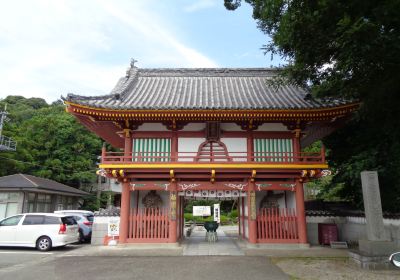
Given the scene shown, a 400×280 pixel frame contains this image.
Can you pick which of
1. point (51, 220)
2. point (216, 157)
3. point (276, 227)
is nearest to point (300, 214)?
point (276, 227)

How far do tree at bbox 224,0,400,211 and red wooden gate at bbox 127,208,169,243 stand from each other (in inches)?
324

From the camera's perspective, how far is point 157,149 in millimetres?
14219

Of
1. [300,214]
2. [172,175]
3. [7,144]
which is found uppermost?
[7,144]

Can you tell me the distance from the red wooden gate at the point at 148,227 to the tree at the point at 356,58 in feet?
27.0

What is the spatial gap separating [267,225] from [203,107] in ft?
19.5

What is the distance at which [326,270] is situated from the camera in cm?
934

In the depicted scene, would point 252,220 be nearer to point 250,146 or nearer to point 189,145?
point 250,146

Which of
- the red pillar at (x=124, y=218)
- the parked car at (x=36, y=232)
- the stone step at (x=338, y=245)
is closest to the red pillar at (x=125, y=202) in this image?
the red pillar at (x=124, y=218)

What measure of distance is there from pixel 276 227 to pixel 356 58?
7.76 m

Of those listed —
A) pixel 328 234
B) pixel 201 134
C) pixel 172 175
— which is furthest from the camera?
pixel 328 234

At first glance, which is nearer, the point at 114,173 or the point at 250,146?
the point at 114,173

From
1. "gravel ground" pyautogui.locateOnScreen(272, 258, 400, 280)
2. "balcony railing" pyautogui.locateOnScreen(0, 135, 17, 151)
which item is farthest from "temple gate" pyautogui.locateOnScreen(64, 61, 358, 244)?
"balcony railing" pyautogui.locateOnScreen(0, 135, 17, 151)

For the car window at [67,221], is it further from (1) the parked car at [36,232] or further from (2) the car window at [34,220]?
(2) the car window at [34,220]

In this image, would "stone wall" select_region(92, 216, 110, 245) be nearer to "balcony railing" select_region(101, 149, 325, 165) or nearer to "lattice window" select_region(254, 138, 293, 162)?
"balcony railing" select_region(101, 149, 325, 165)
